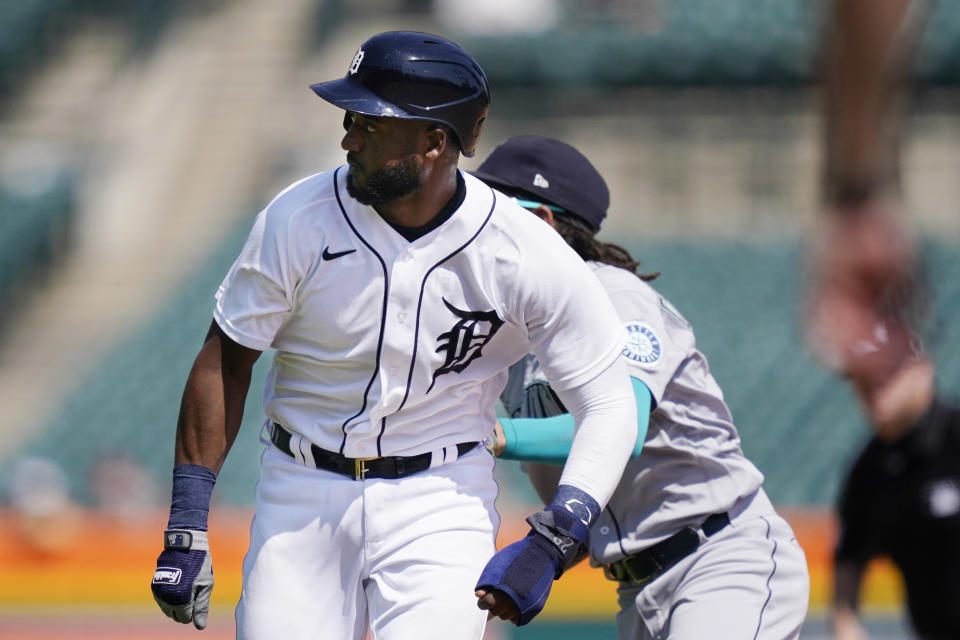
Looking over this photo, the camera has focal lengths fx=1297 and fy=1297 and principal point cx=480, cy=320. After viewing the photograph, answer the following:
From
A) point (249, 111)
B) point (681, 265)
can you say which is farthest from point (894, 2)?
point (249, 111)

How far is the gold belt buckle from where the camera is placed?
304 centimetres

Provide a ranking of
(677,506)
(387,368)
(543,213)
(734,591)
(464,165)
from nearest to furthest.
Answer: (387,368) < (734,591) < (677,506) < (543,213) < (464,165)

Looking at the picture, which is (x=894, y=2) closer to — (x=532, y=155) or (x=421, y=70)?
(x=421, y=70)

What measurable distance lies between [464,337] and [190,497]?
0.73m

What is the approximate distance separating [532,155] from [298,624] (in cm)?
152

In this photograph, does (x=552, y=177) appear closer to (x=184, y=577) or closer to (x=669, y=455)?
(x=669, y=455)

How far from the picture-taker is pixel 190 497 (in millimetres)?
2998

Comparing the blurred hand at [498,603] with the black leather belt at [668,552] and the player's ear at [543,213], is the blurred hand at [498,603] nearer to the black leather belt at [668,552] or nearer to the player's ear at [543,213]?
the black leather belt at [668,552]

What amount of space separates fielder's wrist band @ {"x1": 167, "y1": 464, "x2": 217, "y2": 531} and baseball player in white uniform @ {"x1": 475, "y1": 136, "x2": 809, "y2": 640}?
756 millimetres

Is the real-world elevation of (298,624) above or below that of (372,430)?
below

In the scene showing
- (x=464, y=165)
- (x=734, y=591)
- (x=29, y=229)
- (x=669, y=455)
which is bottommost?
(x=29, y=229)

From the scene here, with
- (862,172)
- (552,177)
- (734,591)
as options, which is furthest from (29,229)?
(862,172)

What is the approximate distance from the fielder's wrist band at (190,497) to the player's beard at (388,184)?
741mm

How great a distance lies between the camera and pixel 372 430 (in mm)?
3043
